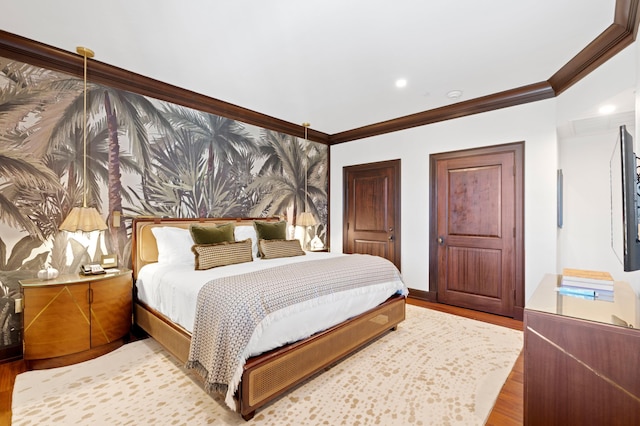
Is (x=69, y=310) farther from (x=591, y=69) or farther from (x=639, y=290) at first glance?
(x=591, y=69)

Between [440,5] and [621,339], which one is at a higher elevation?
[440,5]

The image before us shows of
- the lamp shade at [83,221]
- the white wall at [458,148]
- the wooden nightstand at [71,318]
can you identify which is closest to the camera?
the wooden nightstand at [71,318]

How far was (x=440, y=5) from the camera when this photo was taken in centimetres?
206

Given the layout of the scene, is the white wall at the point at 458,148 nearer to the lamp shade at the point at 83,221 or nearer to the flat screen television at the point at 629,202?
the flat screen television at the point at 629,202

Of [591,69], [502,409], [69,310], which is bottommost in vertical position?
[502,409]

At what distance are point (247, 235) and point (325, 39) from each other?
2302mm

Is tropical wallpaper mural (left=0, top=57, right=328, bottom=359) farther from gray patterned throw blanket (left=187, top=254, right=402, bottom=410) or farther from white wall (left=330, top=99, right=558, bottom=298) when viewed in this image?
white wall (left=330, top=99, right=558, bottom=298)

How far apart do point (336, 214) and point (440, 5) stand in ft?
12.3

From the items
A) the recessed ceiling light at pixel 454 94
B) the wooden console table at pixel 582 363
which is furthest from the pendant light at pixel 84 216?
the recessed ceiling light at pixel 454 94

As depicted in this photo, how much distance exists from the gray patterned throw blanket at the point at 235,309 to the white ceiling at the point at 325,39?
1.96m

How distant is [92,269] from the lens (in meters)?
2.70

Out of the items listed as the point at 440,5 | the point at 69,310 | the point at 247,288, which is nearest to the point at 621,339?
the point at 247,288

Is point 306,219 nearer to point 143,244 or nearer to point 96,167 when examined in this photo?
point 143,244

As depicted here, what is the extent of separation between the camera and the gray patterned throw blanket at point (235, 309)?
1.74 metres
